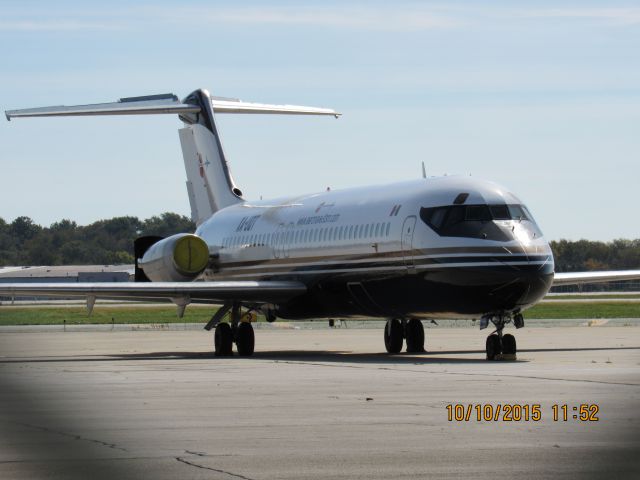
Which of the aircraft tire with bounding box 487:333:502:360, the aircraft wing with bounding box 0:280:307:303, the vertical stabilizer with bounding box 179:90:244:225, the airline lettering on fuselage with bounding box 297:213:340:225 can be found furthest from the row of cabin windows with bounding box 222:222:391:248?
the vertical stabilizer with bounding box 179:90:244:225

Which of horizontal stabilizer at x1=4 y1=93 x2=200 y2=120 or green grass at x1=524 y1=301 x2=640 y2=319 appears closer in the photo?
horizontal stabilizer at x1=4 y1=93 x2=200 y2=120

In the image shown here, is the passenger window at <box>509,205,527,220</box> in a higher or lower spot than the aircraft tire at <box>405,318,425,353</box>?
higher

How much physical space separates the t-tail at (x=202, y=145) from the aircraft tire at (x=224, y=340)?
36.4ft

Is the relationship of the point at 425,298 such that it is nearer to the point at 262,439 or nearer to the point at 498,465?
the point at 262,439

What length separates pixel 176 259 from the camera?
3706 cm

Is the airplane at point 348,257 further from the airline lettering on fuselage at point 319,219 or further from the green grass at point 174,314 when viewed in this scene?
the green grass at point 174,314

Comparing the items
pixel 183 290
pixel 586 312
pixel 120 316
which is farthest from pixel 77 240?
pixel 586 312

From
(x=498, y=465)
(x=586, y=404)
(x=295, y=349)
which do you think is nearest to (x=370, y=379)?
(x=586, y=404)

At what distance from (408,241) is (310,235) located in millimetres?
5841

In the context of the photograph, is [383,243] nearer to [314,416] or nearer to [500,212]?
[500,212]

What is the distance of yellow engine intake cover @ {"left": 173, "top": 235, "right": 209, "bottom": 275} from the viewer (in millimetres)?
37188

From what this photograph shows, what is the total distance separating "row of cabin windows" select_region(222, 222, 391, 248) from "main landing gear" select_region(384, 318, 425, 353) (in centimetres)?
281
